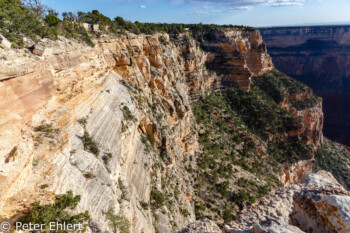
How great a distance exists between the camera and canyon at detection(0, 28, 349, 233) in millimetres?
10594

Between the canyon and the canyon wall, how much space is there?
225 feet

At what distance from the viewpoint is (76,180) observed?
39.9 feet

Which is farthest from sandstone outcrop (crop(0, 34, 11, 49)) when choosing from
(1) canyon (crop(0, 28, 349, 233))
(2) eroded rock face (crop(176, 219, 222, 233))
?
(2) eroded rock face (crop(176, 219, 222, 233))

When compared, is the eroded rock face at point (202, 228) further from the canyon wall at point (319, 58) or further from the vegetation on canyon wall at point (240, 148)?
the canyon wall at point (319, 58)

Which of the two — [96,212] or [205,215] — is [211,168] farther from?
[96,212]

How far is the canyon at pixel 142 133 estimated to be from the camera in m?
10.6

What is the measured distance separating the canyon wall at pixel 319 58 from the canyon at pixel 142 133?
6849cm

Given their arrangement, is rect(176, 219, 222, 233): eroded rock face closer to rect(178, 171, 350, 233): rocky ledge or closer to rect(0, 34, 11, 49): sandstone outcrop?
rect(178, 171, 350, 233): rocky ledge

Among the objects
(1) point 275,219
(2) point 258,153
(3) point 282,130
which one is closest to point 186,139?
(2) point 258,153

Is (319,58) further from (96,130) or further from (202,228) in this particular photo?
(202,228)

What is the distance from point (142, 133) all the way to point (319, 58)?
456ft

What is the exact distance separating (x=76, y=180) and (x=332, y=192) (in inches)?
522

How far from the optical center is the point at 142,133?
2514cm

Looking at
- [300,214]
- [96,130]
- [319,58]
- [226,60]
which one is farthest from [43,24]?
[319,58]
